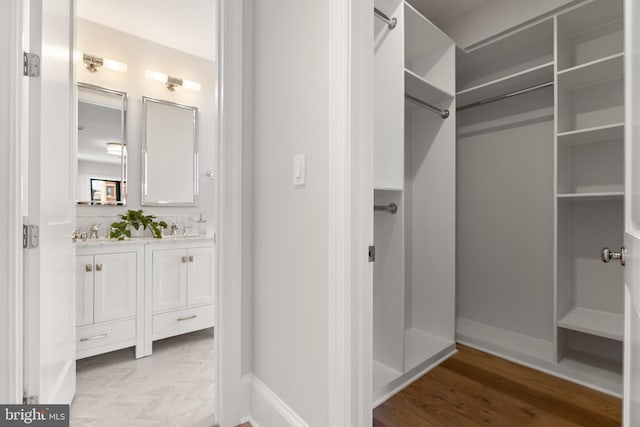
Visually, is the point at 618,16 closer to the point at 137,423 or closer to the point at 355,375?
the point at 355,375

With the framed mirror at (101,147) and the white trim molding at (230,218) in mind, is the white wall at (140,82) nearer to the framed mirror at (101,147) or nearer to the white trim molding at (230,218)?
the framed mirror at (101,147)

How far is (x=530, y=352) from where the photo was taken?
2150 millimetres

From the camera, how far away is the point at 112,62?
2707mm

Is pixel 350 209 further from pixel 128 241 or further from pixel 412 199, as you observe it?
pixel 128 241

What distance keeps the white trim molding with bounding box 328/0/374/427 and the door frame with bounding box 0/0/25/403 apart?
3.88ft

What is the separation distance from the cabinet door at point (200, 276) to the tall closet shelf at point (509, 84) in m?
2.42

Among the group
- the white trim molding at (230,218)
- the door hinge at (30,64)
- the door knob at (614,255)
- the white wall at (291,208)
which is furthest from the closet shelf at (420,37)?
the door hinge at (30,64)

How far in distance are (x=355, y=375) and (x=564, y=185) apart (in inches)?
74.7

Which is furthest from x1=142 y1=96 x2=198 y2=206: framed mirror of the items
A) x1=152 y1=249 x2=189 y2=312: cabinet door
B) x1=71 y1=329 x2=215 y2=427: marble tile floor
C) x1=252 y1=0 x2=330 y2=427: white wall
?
x1=252 y1=0 x2=330 y2=427: white wall

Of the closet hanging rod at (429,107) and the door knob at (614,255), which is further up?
the closet hanging rod at (429,107)

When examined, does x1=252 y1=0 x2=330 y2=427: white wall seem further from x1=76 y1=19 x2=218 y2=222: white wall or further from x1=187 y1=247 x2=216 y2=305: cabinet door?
x1=187 y1=247 x2=216 y2=305: cabinet door

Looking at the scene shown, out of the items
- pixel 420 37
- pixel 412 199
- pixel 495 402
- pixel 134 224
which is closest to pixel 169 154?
pixel 134 224

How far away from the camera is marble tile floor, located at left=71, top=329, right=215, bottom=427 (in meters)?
1.62

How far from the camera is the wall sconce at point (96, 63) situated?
2.60m
